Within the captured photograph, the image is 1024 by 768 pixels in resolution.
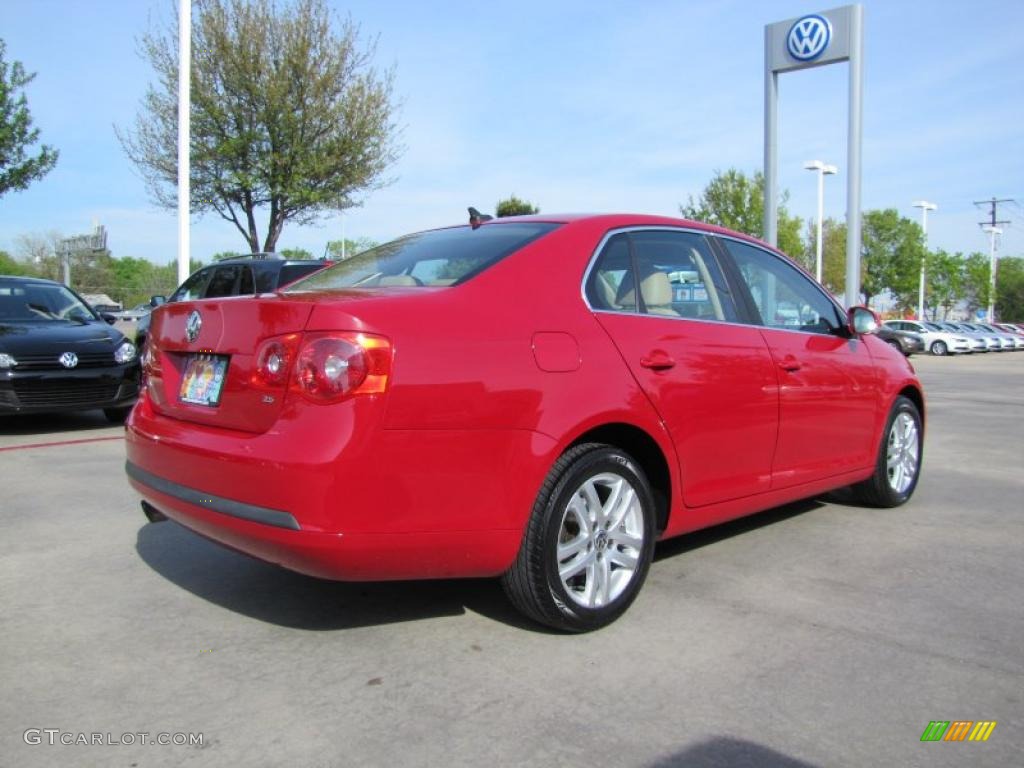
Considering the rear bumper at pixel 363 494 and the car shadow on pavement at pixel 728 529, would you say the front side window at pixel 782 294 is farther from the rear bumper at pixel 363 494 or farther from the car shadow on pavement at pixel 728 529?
the rear bumper at pixel 363 494

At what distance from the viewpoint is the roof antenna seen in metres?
4.08

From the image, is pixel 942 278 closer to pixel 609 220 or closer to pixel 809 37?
Result: pixel 809 37

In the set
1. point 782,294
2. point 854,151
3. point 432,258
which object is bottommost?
point 782,294

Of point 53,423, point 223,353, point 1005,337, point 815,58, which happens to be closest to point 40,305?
point 53,423

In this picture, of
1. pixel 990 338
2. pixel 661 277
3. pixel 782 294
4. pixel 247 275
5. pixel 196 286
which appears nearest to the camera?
pixel 661 277

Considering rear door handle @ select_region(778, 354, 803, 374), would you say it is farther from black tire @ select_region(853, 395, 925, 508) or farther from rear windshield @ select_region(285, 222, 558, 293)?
rear windshield @ select_region(285, 222, 558, 293)

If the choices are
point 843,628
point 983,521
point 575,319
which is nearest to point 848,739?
point 843,628

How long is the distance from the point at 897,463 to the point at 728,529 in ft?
4.43

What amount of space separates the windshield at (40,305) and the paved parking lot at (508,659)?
4.73m

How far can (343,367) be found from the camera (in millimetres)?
2744

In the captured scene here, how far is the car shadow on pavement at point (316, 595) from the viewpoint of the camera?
136 inches

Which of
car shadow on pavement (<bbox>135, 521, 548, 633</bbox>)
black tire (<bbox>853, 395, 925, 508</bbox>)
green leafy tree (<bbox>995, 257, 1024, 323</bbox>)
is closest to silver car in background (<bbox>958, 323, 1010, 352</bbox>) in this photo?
black tire (<bbox>853, 395, 925, 508</bbox>)

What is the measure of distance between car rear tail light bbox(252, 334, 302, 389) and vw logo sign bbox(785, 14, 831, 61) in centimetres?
1534

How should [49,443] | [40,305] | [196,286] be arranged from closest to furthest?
[49,443], [40,305], [196,286]
